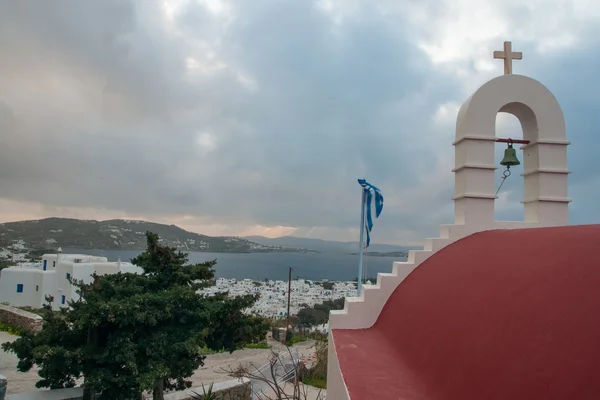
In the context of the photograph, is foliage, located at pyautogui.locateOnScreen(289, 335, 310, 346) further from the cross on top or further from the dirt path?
the cross on top

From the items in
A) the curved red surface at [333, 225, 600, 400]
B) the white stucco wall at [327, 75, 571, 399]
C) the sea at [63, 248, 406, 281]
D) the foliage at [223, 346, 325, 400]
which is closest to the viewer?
the curved red surface at [333, 225, 600, 400]

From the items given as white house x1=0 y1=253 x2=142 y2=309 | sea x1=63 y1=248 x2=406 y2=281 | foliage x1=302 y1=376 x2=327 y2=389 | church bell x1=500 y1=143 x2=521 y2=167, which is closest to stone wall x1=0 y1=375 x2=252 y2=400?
foliage x1=302 y1=376 x2=327 y2=389

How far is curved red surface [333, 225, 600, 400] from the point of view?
2264mm

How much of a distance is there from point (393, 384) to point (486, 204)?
306 cm

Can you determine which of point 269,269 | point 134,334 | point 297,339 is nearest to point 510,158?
point 134,334

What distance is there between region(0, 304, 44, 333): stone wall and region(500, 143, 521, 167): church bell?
59.9 ft

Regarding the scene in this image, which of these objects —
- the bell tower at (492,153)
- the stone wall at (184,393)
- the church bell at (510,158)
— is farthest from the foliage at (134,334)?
the church bell at (510,158)

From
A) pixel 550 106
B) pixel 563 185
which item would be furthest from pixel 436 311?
pixel 550 106

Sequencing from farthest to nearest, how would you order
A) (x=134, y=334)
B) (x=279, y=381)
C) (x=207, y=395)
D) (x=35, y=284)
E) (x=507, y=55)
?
1. (x=35, y=284)
2. (x=279, y=381)
3. (x=207, y=395)
4. (x=134, y=334)
5. (x=507, y=55)

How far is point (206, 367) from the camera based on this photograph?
52.1ft

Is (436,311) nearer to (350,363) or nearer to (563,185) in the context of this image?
(350,363)

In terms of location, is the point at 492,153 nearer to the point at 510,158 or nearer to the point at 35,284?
the point at 510,158

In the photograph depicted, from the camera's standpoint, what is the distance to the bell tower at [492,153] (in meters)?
5.39

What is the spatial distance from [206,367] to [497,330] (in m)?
15.3
